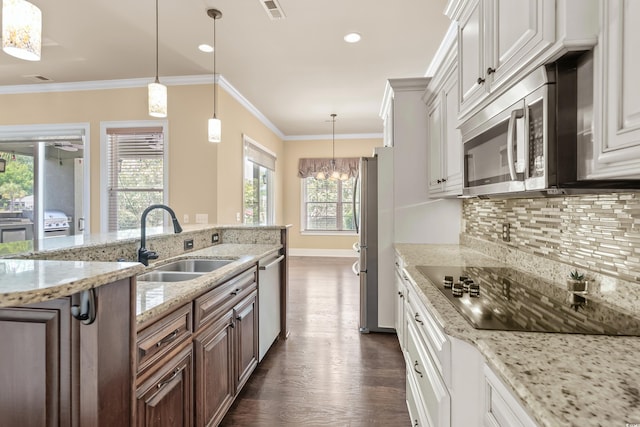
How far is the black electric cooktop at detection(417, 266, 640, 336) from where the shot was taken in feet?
3.38

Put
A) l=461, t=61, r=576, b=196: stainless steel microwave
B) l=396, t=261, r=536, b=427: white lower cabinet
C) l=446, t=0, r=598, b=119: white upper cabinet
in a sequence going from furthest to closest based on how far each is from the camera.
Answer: l=461, t=61, r=576, b=196: stainless steel microwave → l=446, t=0, r=598, b=119: white upper cabinet → l=396, t=261, r=536, b=427: white lower cabinet

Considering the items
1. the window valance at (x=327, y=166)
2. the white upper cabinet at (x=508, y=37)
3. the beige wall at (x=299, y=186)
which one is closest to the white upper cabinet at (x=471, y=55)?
the white upper cabinet at (x=508, y=37)

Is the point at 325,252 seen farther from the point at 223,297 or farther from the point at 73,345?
Answer: the point at 73,345

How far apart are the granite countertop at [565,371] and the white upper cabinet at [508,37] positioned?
834 millimetres

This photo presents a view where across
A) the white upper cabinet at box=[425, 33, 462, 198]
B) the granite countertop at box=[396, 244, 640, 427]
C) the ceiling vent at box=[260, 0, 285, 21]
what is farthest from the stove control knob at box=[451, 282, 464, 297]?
the ceiling vent at box=[260, 0, 285, 21]

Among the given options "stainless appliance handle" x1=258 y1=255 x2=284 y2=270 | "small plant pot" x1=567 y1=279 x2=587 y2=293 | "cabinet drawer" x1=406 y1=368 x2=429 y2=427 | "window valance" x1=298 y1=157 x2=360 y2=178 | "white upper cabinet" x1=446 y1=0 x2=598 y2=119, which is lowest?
"cabinet drawer" x1=406 y1=368 x2=429 y2=427

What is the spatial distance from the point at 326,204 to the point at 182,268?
5.74m

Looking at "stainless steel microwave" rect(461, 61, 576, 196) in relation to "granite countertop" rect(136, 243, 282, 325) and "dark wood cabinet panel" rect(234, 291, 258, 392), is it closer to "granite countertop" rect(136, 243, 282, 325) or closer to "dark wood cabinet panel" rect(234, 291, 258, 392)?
"granite countertop" rect(136, 243, 282, 325)

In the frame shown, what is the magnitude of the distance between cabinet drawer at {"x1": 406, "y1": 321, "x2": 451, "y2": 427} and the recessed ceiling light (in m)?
2.66

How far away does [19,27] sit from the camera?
60.8 inches

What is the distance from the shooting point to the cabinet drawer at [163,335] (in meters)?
1.20

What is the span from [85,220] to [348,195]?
5216mm

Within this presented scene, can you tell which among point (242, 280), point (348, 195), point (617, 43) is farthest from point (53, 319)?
point (348, 195)

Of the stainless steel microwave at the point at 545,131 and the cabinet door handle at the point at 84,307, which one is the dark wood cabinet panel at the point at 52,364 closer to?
the cabinet door handle at the point at 84,307
